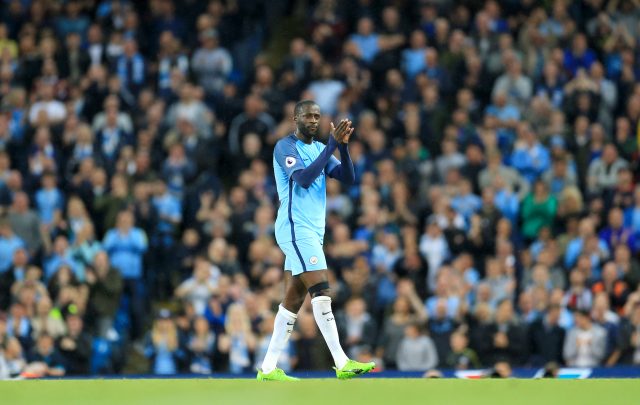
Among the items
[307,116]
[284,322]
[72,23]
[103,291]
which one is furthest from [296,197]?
[72,23]

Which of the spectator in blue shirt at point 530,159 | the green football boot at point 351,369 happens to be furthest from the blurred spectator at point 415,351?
the green football boot at point 351,369

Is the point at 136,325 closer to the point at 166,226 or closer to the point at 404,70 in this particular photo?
the point at 166,226

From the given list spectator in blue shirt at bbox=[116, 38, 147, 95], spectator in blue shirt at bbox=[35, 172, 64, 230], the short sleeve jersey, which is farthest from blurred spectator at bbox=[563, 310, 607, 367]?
spectator in blue shirt at bbox=[116, 38, 147, 95]

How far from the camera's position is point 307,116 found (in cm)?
1209

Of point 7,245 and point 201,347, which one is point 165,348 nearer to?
point 201,347

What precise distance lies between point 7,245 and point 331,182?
4558mm

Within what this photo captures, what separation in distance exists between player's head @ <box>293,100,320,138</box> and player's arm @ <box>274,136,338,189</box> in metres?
0.20

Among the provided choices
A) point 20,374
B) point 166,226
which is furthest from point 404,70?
point 20,374

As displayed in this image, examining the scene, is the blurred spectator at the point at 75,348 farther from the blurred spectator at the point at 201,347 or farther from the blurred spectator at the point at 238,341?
the blurred spectator at the point at 238,341

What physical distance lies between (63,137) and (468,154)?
598 centimetres

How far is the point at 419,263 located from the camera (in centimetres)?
1902

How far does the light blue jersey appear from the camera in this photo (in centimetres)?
1202
